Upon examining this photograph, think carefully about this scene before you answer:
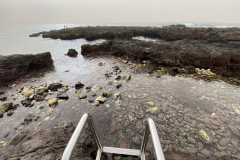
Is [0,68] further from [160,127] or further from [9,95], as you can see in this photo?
[160,127]

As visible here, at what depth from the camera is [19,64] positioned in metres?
9.97

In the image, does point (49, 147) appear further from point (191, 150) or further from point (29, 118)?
point (191, 150)

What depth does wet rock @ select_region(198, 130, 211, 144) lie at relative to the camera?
12.6 feet

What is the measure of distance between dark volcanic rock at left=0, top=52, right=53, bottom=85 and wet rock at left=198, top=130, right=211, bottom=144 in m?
12.4

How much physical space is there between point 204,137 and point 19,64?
1372 centimetres

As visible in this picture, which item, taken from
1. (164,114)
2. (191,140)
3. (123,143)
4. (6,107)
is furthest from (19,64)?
(191,140)

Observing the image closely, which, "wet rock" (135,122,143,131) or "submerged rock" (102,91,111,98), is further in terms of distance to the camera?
"submerged rock" (102,91,111,98)

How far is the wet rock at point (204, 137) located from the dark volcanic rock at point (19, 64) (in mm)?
12425

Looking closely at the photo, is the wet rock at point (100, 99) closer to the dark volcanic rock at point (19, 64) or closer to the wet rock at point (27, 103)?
the wet rock at point (27, 103)

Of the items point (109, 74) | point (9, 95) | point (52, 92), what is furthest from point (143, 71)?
point (9, 95)

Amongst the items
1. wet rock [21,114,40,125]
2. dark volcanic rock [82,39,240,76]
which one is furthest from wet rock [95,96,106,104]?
dark volcanic rock [82,39,240,76]

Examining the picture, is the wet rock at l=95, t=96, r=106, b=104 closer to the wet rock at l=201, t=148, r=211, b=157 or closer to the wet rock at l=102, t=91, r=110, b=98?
the wet rock at l=102, t=91, r=110, b=98

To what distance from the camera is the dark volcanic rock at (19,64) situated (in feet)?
28.9

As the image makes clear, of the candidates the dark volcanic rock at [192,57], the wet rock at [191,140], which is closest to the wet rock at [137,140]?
the wet rock at [191,140]
